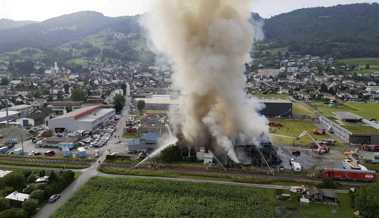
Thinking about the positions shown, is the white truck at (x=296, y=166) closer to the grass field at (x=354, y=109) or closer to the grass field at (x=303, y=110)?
the grass field at (x=354, y=109)

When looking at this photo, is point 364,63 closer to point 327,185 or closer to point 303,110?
point 303,110

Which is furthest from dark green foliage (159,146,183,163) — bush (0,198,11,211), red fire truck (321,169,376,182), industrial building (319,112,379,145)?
industrial building (319,112,379,145)

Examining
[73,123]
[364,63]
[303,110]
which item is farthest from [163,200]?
[364,63]

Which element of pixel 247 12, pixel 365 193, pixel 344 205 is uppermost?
pixel 247 12

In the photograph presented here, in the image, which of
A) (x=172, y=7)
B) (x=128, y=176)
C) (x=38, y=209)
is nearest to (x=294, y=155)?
(x=128, y=176)

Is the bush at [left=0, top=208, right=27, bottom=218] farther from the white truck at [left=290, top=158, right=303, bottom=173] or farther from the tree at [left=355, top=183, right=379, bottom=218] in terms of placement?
the white truck at [left=290, top=158, right=303, bottom=173]

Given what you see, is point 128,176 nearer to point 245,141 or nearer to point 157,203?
point 157,203
